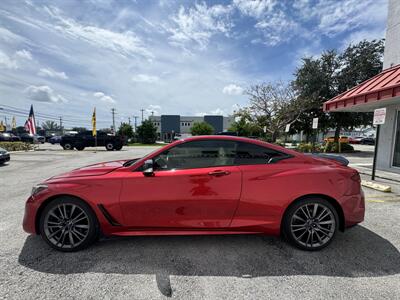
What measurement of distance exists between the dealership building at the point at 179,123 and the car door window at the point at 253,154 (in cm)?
5780

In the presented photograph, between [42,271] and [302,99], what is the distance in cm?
1957

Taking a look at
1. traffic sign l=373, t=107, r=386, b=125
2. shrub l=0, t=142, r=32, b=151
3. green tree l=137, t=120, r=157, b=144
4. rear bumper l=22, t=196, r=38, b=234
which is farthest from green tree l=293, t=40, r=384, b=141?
green tree l=137, t=120, r=157, b=144

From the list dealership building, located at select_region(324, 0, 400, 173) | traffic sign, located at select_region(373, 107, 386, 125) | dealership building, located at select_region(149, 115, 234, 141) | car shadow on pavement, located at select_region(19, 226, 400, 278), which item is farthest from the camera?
dealership building, located at select_region(149, 115, 234, 141)

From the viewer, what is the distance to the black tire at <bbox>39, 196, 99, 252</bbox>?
2.57 m

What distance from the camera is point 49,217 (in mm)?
2600

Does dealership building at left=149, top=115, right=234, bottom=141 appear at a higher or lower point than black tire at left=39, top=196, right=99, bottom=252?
higher

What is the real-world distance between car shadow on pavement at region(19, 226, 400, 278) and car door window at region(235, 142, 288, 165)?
1155 mm

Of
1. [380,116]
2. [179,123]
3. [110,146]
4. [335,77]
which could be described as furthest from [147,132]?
[380,116]

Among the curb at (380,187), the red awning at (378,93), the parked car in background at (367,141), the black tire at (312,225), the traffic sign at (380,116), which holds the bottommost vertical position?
the curb at (380,187)

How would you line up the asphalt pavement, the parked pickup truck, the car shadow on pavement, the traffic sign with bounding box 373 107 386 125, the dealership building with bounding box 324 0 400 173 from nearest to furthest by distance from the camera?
the asphalt pavement, the car shadow on pavement, the traffic sign with bounding box 373 107 386 125, the dealership building with bounding box 324 0 400 173, the parked pickup truck

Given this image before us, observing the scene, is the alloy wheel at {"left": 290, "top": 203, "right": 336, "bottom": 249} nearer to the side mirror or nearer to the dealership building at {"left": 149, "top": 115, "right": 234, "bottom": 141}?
the side mirror

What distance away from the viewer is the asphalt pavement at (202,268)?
76.9 inches

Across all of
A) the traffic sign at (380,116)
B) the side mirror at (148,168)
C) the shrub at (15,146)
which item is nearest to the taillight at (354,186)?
the side mirror at (148,168)

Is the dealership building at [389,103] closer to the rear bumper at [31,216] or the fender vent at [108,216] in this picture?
the fender vent at [108,216]
